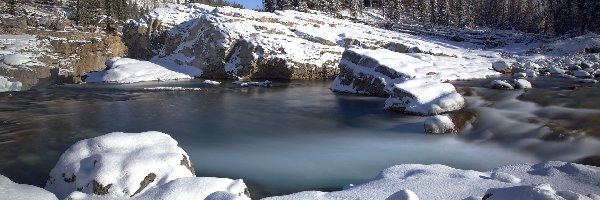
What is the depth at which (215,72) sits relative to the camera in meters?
36.0

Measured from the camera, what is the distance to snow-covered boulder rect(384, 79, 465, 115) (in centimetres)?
1426

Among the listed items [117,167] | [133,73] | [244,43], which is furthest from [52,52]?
[117,167]

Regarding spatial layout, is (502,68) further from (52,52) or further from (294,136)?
(52,52)

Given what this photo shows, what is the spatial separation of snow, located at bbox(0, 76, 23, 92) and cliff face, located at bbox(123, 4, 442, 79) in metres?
12.8

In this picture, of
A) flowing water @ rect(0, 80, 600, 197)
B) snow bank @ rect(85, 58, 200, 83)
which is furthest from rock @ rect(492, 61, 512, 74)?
snow bank @ rect(85, 58, 200, 83)

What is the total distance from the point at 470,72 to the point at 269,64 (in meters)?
16.2

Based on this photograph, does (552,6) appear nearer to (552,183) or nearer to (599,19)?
(599,19)

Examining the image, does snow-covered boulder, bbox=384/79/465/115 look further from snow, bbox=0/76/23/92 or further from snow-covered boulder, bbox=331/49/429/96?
snow, bbox=0/76/23/92

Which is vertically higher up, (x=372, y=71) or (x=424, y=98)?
(x=372, y=71)

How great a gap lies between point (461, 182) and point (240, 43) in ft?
99.6

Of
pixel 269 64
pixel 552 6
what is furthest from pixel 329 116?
pixel 552 6

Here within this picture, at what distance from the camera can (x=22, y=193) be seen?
5.83 meters

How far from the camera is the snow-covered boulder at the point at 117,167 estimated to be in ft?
19.2

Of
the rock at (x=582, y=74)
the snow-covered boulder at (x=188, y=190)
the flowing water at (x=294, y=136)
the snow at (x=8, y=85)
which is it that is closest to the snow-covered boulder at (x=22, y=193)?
the snow-covered boulder at (x=188, y=190)
